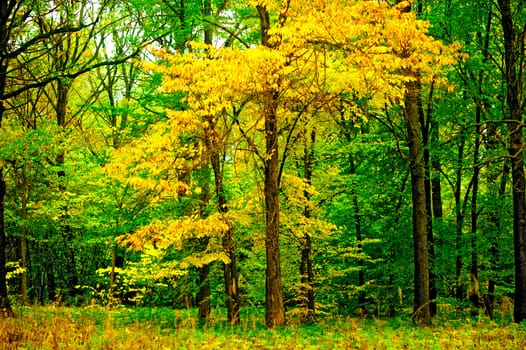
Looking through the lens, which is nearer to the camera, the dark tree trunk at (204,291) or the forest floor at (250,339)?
the forest floor at (250,339)

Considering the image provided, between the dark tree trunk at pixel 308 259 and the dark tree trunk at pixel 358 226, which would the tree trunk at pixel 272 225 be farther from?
the dark tree trunk at pixel 358 226

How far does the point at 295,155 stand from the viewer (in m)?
16.7

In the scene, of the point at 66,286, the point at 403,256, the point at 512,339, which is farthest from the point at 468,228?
the point at 66,286

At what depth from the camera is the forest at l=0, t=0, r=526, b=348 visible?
11430 millimetres

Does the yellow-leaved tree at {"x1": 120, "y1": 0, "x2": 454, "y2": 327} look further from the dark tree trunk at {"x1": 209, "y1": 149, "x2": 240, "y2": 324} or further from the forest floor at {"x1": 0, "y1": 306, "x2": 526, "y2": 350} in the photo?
the forest floor at {"x1": 0, "y1": 306, "x2": 526, "y2": 350}

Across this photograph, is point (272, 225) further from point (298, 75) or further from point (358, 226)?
point (358, 226)

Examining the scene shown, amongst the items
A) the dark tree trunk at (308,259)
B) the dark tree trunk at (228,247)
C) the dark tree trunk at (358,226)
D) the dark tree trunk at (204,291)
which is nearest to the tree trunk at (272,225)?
the dark tree trunk at (228,247)

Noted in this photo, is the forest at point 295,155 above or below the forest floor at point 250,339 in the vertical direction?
above

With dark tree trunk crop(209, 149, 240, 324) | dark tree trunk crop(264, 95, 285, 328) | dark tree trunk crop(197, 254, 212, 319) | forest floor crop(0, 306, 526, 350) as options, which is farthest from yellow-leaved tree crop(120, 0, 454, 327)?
forest floor crop(0, 306, 526, 350)

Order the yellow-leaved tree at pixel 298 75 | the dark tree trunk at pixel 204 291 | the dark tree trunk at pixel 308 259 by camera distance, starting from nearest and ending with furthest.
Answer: the yellow-leaved tree at pixel 298 75, the dark tree trunk at pixel 204 291, the dark tree trunk at pixel 308 259

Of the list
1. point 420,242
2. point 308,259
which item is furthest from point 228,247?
point 420,242

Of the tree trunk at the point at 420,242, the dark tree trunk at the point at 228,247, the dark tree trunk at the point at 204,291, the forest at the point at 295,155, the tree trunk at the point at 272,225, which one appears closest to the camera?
the forest at the point at 295,155

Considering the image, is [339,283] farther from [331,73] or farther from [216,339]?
[216,339]

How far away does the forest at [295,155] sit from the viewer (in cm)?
1143
